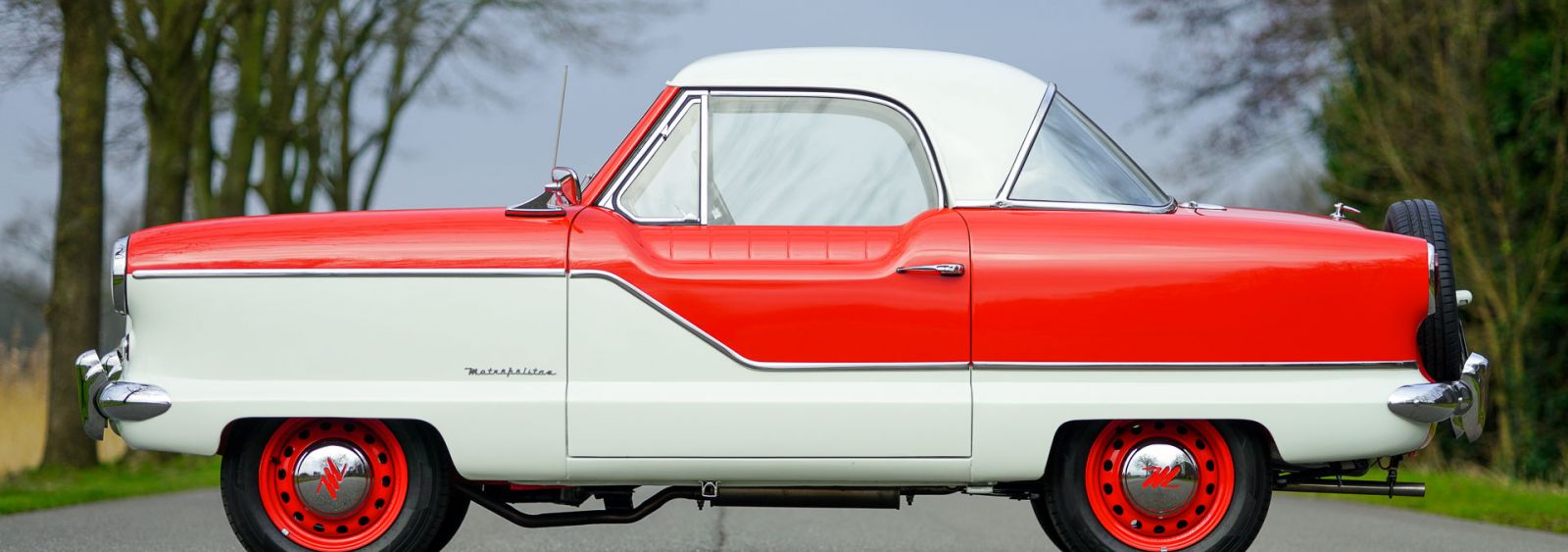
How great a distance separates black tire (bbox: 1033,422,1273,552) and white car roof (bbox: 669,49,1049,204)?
0.84 metres

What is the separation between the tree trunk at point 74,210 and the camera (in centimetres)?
1346

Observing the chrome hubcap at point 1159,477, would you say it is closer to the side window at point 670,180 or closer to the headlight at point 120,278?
the side window at point 670,180

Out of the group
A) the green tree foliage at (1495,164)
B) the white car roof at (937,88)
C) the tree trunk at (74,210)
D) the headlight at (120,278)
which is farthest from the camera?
the green tree foliage at (1495,164)

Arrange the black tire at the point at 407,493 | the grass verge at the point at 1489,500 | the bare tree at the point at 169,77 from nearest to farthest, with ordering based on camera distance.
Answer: the black tire at the point at 407,493
the grass verge at the point at 1489,500
the bare tree at the point at 169,77

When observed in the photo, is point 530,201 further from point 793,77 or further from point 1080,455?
point 1080,455

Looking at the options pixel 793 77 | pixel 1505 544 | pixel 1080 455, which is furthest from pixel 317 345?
pixel 1505 544

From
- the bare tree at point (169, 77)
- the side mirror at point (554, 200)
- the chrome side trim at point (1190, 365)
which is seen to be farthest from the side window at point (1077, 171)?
the bare tree at point (169, 77)

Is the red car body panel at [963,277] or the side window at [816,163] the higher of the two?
the side window at [816,163]

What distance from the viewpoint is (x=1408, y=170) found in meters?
15.2

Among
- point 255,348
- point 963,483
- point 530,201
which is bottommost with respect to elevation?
point 963,483

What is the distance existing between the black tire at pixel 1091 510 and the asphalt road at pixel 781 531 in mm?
2309

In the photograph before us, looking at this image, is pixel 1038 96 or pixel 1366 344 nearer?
pixel 1366 344

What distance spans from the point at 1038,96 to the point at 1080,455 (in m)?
1.18

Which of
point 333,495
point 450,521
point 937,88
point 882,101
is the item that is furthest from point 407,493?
point 937,88
